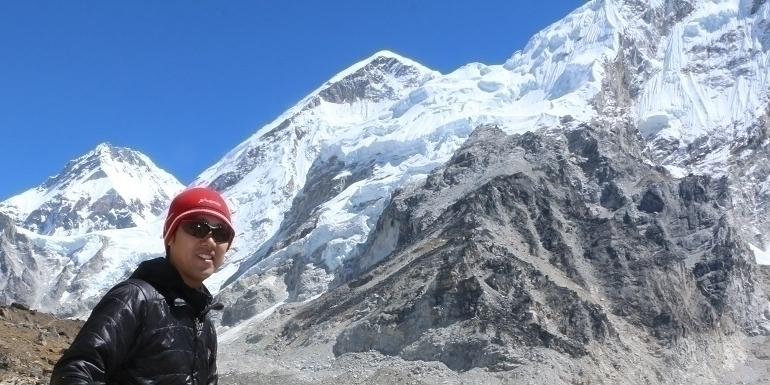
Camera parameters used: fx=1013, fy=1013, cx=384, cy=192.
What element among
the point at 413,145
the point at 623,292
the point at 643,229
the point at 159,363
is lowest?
the point at 159,363

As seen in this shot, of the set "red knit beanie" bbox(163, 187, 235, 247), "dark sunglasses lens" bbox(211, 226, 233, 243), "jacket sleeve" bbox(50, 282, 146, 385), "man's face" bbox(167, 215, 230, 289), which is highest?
"red knit beanie" bbox(163, 187, 235, 247)

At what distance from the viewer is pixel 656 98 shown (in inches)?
7367

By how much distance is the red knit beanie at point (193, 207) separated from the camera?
507 centimetres

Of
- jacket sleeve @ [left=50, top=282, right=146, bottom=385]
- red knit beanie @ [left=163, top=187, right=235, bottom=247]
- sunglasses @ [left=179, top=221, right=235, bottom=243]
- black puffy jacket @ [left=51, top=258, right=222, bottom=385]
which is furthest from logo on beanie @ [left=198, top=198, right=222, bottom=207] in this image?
jacket sleeve @ [left=50, top=282, right=146, bottom=385]

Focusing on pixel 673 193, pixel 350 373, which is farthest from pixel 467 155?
pixel 350 373

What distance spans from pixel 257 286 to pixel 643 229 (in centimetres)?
5543

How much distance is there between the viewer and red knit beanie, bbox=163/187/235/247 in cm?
507

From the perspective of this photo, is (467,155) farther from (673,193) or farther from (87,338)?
(87,338)

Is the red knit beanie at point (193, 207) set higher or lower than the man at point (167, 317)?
higher

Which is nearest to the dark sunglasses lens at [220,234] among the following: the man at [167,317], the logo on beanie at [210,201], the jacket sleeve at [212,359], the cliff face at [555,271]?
the man at [167,317]

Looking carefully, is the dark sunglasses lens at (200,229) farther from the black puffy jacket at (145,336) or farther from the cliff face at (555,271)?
the cliff face at (555,271)

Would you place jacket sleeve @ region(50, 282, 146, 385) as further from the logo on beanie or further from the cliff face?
the cliff face

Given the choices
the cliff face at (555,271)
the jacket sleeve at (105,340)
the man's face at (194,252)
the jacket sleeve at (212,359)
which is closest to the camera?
the jacket sleeve at (105,340)

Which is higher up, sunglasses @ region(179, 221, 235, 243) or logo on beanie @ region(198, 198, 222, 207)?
logo on beanie @ region(198, 198, 222, 207)
